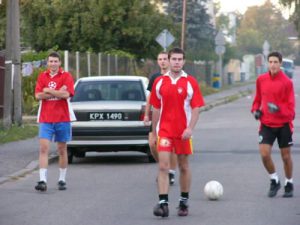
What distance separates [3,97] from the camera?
26.2 m

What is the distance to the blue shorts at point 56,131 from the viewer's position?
44.7 feet

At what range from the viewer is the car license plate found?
55.5 ft

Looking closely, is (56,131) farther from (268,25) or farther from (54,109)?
(268,25)

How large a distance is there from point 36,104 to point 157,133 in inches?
819

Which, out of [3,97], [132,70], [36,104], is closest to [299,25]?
[132,70]

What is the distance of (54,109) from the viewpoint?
44.9 feet

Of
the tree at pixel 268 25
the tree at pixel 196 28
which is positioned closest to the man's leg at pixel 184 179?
the tree at pixel 196 28

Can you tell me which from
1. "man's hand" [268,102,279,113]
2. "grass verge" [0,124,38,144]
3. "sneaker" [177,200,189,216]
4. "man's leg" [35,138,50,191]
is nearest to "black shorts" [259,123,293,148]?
"man's hand" [268,102,279,113]

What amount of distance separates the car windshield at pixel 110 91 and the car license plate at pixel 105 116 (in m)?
0.61

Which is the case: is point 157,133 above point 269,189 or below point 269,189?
above

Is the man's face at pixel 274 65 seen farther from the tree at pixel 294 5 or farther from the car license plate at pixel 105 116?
the tree at pixel 294 5

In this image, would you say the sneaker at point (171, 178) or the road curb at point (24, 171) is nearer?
the sneaker at point (171, 178)

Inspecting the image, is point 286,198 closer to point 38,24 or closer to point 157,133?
point 157,133

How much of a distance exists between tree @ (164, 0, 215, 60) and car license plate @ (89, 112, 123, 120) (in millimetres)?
49470
